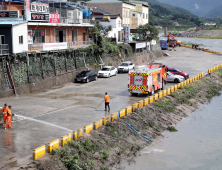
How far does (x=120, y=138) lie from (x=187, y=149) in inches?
180

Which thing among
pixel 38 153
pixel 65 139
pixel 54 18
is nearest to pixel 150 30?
pixel 54 18

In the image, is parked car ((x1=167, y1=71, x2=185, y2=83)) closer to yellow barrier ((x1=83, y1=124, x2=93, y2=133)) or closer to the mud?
the mud

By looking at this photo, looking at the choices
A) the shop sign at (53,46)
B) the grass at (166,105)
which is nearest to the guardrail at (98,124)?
the grass at (166,105)

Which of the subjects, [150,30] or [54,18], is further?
[150,30]

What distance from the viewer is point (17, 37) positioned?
104ft

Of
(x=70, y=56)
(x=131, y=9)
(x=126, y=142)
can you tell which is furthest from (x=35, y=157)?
(x=131, y=9)

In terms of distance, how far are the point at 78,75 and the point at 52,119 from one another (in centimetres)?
1750

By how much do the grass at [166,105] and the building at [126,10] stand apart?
152 ft

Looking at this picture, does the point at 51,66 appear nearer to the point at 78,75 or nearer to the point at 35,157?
the point at 78,75

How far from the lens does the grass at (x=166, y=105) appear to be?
2842 cm

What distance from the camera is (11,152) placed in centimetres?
1528

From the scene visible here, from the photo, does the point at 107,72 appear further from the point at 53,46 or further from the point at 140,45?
the point at 140,45

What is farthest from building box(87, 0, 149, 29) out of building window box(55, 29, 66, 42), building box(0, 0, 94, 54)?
building window box(55, 29, 66, 42)

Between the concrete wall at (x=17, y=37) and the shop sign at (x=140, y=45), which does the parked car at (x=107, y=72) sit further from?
the shop sign at (x=140, y=45)
